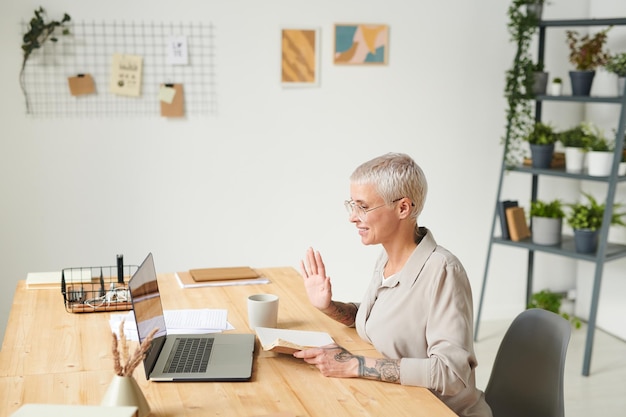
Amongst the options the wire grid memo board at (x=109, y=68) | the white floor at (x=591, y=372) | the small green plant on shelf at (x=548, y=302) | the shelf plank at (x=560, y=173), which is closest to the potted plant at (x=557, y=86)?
the shelf plank at (x=560, y=173)

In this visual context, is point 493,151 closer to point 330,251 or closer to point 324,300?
point 330,251

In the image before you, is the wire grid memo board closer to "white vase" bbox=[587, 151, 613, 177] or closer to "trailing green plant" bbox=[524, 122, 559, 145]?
"trailing green plant" bbox=[524, 122, 559, 145]

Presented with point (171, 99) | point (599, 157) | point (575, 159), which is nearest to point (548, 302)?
point (575, 159)

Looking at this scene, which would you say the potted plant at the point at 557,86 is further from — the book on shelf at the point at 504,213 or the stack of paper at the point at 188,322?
the stack of paper at the point at 188,322

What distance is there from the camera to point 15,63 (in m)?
3.74

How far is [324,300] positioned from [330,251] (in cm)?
215

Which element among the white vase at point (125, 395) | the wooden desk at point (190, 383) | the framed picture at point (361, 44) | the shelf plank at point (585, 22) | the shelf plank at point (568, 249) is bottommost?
the shelf plank at point (568, 249)

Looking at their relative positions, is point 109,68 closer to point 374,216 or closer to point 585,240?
point 374,216

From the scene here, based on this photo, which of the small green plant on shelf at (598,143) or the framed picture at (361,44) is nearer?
the small green plant on shelf at (598,143)

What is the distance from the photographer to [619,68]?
400 centimetres

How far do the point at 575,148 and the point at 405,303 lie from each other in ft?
7.99

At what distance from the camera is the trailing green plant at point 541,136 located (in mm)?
4219

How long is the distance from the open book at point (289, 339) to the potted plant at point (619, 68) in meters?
2.60

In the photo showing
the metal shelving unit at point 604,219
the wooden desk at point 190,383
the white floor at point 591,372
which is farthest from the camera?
the metal shelving unit at point 604,219
